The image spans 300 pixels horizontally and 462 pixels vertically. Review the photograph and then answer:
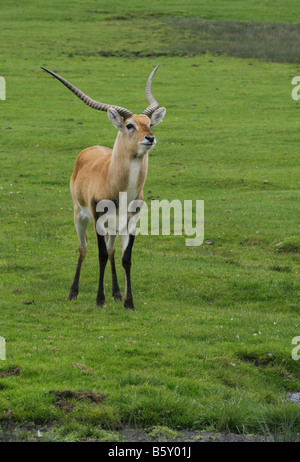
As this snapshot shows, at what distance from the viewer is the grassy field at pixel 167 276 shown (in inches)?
313

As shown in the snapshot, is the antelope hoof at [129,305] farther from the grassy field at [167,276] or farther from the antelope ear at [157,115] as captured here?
the antelope ear at [157,115]

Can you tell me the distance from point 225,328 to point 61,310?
2.77 meters

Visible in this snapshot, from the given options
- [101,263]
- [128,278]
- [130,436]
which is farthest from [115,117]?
[130,436]

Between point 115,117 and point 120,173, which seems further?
point 120,173

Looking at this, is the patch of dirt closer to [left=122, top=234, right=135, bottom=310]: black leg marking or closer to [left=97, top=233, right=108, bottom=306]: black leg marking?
[left=122, top=234, right=135, bottom=310]: black leg marking

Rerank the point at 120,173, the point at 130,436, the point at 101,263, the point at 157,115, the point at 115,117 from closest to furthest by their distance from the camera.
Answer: the point at 130,436
the point at 115,117
the point at 120,173
the point at 157,115
the point at 101,263

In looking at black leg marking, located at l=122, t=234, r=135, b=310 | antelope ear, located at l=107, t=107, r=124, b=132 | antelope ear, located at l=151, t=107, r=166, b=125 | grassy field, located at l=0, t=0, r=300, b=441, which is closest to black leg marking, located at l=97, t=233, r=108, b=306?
grassy field, located at l=0, t=0, r=300, b=441

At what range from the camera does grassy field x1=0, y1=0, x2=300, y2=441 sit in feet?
26.1

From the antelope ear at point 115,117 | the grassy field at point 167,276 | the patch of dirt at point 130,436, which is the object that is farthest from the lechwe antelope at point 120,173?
the patch of dirt at point 130,436

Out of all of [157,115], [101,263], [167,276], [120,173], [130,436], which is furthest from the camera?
[167,276]

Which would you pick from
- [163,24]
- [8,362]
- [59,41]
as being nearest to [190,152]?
[8,362]

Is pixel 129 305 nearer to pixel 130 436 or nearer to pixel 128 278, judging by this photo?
pixel 128 278

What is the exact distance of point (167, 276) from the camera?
13.7m
